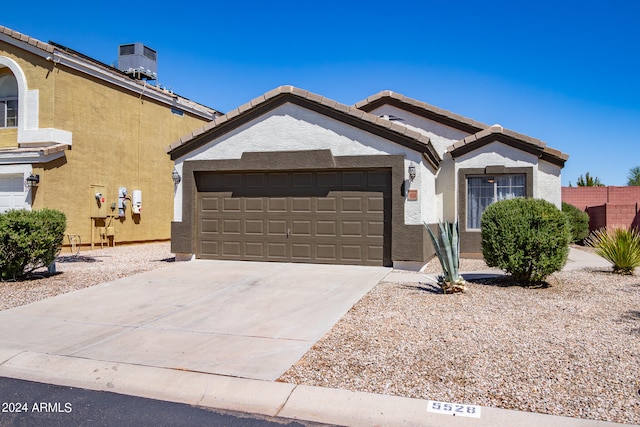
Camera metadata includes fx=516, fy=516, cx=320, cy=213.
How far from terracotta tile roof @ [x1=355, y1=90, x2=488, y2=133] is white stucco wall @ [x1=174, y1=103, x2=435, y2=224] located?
3.61 meters

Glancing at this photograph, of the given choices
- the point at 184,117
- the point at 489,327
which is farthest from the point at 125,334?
the point at 184,117

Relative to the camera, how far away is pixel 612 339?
20.7 feet

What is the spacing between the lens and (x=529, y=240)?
9.76 meters

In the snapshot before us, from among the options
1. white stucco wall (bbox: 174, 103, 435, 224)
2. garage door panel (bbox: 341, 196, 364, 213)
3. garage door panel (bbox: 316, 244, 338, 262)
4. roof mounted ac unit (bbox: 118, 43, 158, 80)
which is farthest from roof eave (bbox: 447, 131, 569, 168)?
roof mounted ac unit (bbox: 118, 43, 158, 80)

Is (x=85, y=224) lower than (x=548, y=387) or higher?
higher

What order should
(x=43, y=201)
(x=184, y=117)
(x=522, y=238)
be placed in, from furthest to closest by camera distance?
(x=184, y=117)
(x=43, y=201)
(x=522, y=238)

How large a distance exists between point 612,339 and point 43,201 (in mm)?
16626

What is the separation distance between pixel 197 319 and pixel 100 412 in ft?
10.5

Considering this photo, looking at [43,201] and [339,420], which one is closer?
[339,420]

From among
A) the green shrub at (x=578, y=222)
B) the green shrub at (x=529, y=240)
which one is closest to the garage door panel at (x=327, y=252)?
the green shrub at (x=529, y=240)

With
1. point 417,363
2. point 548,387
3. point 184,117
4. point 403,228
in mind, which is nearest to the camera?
point 548,387

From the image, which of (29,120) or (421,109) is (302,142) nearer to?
(421,109)

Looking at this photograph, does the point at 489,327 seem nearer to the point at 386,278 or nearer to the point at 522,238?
the point at 522,238

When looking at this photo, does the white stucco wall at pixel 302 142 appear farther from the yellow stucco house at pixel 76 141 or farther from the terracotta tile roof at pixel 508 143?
the terracotta tile roof at pixel 508 143
